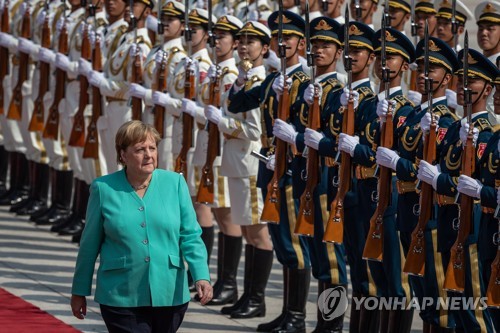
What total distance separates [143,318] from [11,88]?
26.0 ft

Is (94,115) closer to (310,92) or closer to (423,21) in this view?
(423,21)

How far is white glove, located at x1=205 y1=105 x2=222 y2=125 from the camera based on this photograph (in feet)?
34.3

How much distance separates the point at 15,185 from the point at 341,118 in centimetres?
611

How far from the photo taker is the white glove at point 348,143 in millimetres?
8797

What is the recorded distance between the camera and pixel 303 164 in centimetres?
953

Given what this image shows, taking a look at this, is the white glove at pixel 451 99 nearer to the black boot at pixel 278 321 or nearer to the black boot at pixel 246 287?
the black boot at pixel 278 321

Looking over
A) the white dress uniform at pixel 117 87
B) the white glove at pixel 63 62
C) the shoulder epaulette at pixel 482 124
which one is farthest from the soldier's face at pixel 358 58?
the white glove at pixel 63 62

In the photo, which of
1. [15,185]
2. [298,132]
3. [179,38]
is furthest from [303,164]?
[15,185]

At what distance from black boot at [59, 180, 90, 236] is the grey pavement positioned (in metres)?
0.09

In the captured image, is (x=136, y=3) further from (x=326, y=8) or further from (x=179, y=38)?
(x=326, y=8)

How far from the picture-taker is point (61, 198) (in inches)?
534

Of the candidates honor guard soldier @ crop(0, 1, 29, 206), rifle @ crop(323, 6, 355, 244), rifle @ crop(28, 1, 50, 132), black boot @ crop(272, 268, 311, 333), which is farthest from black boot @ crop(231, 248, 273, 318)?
honor guard soldier @ crop(0, 1, 29, 206)

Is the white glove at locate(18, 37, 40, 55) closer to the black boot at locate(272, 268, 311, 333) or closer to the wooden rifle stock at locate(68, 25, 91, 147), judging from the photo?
the wooden rifle stock at locate(68, 25, 91, 147)

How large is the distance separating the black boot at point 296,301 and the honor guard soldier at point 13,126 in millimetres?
5183
